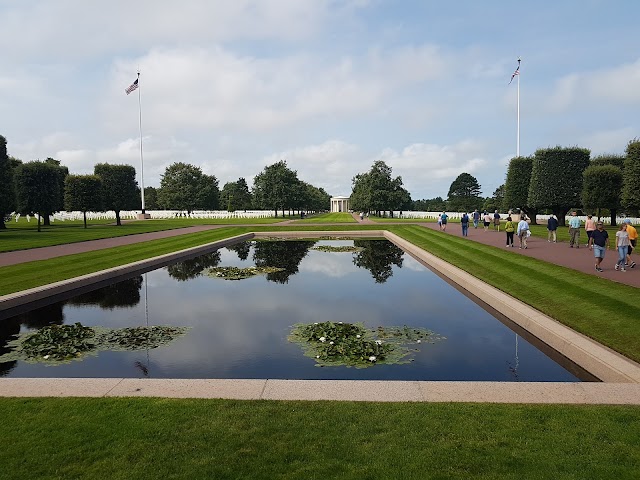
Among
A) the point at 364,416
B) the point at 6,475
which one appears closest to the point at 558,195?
the point at 364,416

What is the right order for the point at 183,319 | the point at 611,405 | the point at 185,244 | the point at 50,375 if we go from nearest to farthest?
the point at 611,405
the point at 50,375
the point at 183,319
the point at 185,244

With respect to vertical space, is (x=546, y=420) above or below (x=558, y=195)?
below

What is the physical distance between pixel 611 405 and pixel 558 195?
47679 mm

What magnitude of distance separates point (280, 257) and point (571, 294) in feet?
51.8

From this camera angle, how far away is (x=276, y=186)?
77312 millimetres

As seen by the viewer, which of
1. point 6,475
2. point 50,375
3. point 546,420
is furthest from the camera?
point 50,375

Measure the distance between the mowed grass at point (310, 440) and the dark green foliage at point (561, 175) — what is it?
47626 mm

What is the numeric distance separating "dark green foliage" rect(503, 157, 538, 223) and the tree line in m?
38.2

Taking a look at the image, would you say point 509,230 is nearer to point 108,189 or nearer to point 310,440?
point 310,440

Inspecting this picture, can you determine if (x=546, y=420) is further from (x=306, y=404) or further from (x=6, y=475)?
(x=6, y=475)

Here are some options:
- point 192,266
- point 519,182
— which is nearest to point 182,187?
point 519,182

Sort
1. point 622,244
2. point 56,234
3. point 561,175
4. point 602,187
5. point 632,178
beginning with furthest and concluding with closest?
point 561,175
point 602,187
point 56,234
point 632,178
point 622,244

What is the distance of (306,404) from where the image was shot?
19.1 ft

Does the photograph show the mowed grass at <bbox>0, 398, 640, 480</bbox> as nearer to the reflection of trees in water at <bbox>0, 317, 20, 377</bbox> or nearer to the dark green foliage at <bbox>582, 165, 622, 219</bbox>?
the reflection of trees in water at <bbox>0, 317, 20, 377</bbox>
